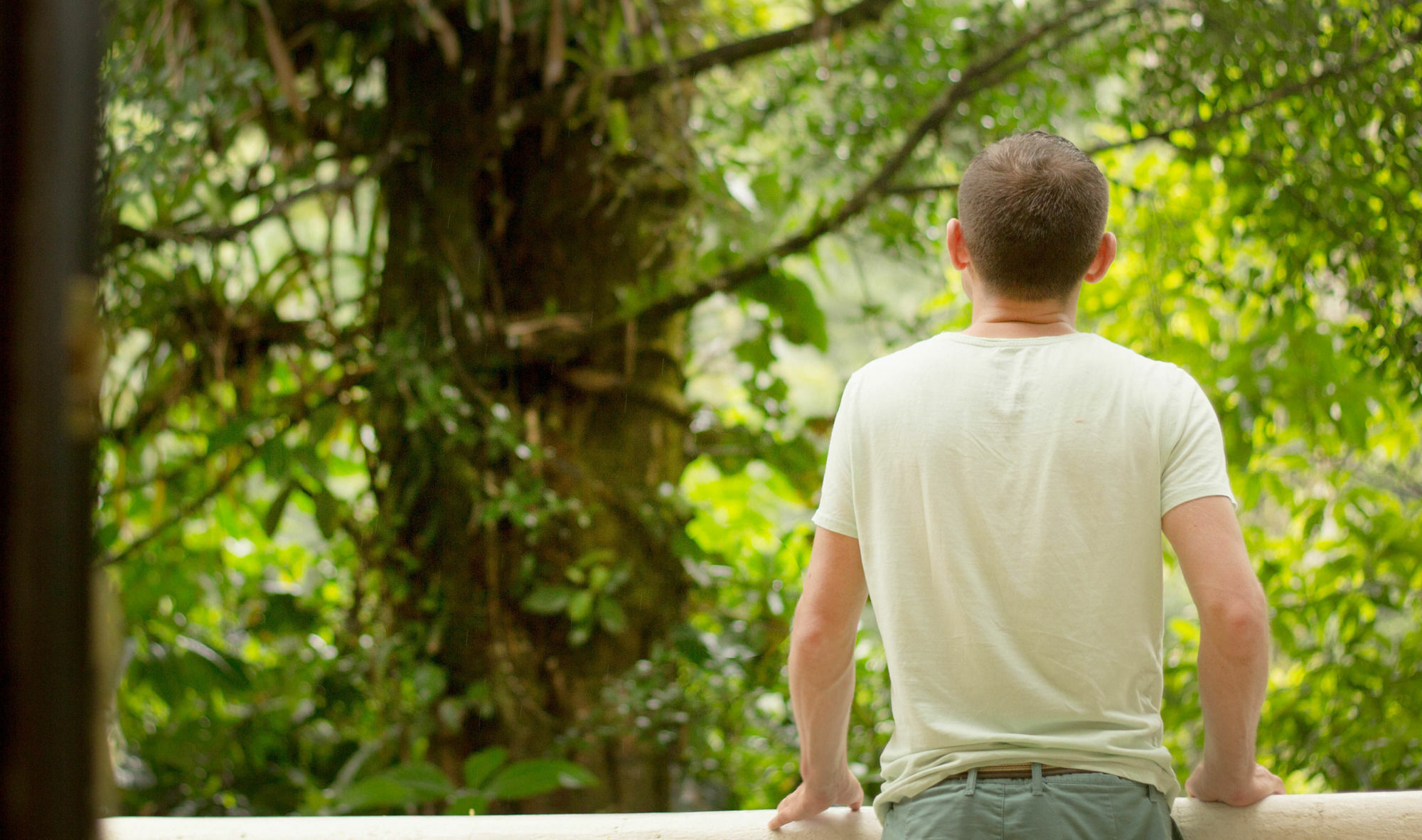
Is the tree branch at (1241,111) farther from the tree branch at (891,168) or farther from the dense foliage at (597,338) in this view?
the tree branch at (891,168)

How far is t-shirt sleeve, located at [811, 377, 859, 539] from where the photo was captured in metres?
1.12

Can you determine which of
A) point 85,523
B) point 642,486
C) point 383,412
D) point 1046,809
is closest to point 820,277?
point 642,486

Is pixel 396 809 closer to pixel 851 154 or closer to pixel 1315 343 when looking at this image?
pixel 851 154

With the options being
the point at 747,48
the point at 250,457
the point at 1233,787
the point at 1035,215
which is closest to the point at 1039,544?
the point at 1035,215

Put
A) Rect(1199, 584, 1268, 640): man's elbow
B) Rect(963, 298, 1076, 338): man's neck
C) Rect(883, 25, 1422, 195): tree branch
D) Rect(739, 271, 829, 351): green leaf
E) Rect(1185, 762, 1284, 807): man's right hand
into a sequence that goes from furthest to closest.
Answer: Rect(739, 271, 829, 351): green leaf
Rect(883, 25, 1422, 195): tree branch
Rect(1185, 762, 1284, 807): man's right hand
Rect(963, 298, 1076, 338): man's neck
Rect(1199, 584, 1268, 640): man's elbow

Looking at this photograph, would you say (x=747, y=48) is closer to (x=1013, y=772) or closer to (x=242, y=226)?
(x=242, y=226)

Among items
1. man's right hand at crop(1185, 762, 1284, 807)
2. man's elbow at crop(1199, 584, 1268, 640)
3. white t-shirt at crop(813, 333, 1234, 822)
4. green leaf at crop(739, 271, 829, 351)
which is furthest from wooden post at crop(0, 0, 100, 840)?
green leaf at crop(739, 271, 829, 351)

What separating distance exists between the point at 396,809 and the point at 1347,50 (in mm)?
3023

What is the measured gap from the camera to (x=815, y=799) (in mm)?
1269

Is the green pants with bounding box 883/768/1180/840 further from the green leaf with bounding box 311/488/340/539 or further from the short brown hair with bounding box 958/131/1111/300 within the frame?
the green leaf with bounding box 311/488/340/539

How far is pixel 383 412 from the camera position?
103 inches

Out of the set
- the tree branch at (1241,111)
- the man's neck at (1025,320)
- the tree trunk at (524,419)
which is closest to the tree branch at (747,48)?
the tree trunk at (524,419)

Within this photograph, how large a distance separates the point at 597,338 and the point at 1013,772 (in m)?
1.95

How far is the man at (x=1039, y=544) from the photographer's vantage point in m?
1.00
